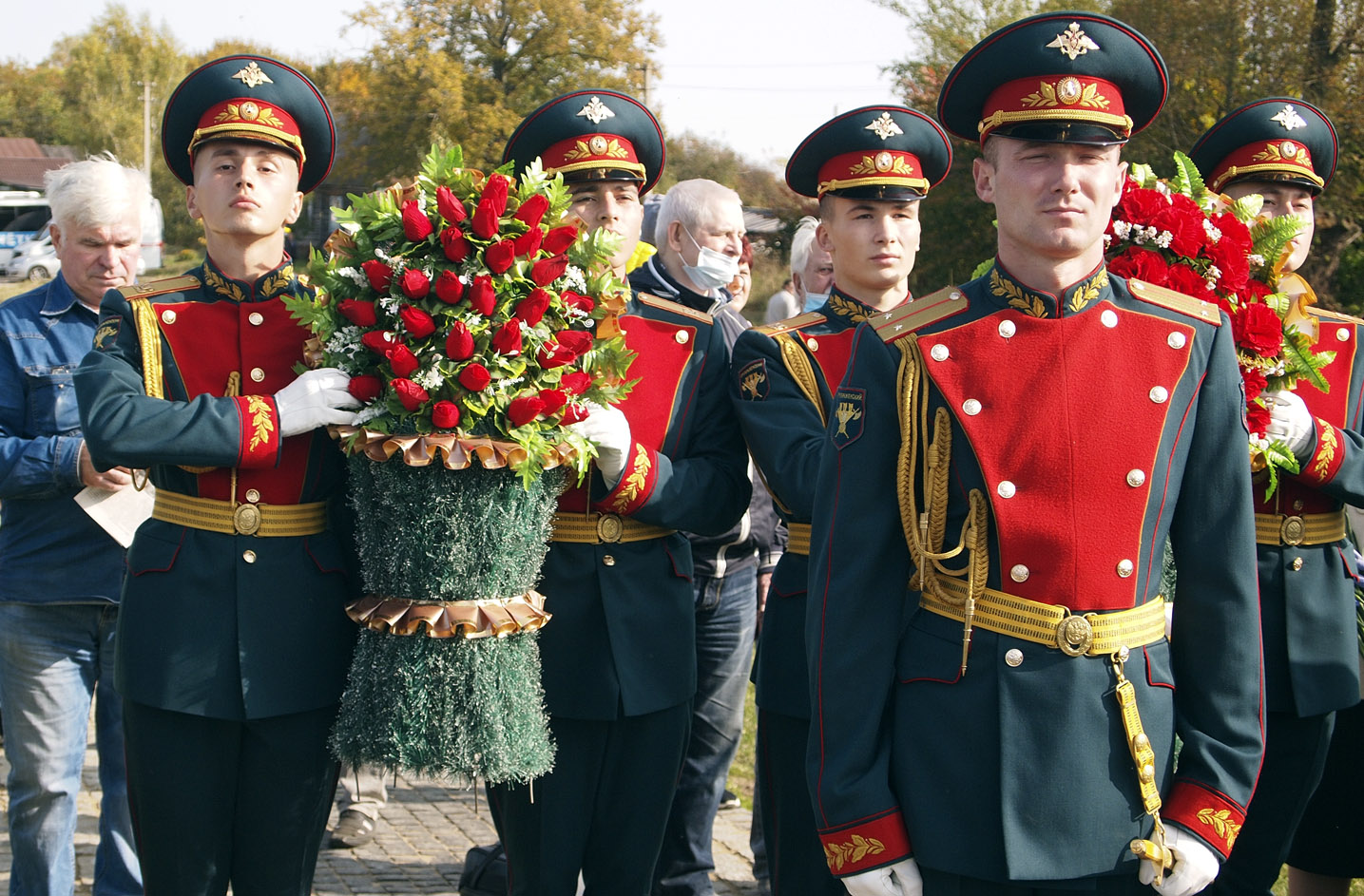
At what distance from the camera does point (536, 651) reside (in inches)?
128

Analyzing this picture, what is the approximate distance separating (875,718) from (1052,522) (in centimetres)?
48

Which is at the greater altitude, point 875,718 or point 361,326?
point 361,326

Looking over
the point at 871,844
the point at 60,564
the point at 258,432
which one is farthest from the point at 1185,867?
the point at 60,564

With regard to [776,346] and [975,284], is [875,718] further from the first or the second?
[776,346]

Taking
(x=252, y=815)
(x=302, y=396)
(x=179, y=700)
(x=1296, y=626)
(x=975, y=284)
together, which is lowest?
(x=252, y=815)

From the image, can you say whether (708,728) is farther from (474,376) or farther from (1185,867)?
(1185,867)

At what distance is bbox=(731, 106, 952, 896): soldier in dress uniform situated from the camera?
3428mm

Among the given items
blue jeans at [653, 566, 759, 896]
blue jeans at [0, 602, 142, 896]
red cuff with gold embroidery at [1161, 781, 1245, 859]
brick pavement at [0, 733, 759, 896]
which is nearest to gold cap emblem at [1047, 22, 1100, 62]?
red cuff with gold embroidery at [1161, 781, 1245, 859]

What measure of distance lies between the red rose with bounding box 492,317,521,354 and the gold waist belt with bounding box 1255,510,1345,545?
2183 millimetres

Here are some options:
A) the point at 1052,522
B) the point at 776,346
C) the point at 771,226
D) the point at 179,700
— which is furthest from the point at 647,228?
the point at 771,226

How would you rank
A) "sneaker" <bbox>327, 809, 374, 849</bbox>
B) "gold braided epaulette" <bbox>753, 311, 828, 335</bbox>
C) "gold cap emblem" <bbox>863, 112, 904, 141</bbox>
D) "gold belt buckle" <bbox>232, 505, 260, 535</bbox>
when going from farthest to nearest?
"sneaker" <bbox>327, 809, 374, 849</bbox>
"gold cap emblem" <bbox>863, 112, 904, 141</bbox>
"gold braided epaulette" <bbox>753, 311, 828, 335</bbox>
"gold belt buckle" <bbox>232, 505, 260, 535</bbox>

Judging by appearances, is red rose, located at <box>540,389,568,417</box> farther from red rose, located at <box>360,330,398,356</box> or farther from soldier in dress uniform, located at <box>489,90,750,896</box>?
red rose, located at <box>360,330,398,356</box>

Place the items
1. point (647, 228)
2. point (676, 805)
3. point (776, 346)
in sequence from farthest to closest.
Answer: point (647, 228), point (676, 805), point (776, 346)

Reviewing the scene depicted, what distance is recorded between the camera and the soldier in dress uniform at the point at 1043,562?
8.03 ft
